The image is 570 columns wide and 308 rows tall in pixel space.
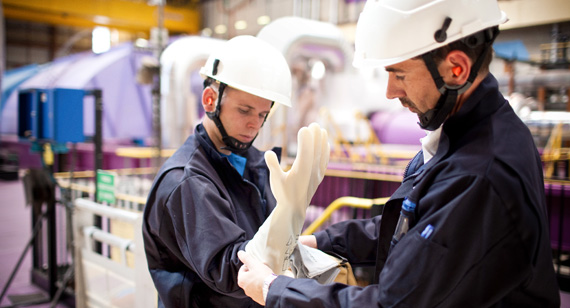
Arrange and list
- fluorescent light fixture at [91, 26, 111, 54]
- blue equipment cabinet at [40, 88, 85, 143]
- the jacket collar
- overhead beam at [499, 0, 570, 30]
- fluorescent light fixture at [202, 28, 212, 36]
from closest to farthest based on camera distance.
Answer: the jacket collar < overhead beam at [499, 0, 570, 30] < blue equipment cabinet at [40, 88, 85, 143] < fluorescent light fixture at [202, 28, 212, 36] < fluorescent light fixture at [91, 26, 111, 54]

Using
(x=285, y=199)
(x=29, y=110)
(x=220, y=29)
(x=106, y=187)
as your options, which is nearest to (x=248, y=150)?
(x=285, y=199)

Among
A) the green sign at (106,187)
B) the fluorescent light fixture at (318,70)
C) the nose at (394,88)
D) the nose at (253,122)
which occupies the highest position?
the fluorescent light fixture at (318,70)

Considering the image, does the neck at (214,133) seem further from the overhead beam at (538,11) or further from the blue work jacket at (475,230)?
the overhead beam at (538,11)

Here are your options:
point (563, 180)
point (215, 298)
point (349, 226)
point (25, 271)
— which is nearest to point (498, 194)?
point (349, 226)

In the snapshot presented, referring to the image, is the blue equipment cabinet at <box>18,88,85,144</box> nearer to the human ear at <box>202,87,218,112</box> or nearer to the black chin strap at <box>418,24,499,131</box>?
the human ear at <box>202,87,218,112</box>

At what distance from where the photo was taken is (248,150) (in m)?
2.10

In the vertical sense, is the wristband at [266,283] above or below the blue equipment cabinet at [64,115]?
below

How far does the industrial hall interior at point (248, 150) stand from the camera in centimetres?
128

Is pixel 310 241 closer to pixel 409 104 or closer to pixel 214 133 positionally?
pixel 214 133

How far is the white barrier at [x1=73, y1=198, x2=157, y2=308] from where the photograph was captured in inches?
106

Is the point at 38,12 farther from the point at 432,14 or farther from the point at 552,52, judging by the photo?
the point at 432,14

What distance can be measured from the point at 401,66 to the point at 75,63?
54.9 ft

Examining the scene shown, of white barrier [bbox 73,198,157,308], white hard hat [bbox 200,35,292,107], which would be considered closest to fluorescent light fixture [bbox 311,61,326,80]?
white barrier [bbox 73,198,157,308]

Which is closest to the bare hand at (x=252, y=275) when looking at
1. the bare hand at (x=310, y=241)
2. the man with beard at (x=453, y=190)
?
the man with beard at (x=453, y=190)
